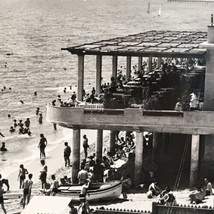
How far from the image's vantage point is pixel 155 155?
38656mm

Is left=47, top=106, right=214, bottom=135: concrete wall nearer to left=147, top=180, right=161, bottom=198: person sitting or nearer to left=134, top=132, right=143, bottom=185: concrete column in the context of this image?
left=134, top=132, right=143, bottom=185: concrete column

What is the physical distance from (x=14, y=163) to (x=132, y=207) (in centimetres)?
2142

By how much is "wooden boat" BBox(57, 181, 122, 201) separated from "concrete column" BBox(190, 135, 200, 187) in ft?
15.6

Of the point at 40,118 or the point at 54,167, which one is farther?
the point at 40,118

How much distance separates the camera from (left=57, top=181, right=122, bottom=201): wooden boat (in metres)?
29.0

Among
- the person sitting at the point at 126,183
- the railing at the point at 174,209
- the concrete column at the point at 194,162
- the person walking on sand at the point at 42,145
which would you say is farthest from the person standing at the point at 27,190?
the person walking on sand at the point at 42,145

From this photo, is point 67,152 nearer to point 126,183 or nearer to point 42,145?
point 42,145

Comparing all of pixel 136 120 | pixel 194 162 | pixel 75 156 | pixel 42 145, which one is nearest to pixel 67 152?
pixel 42 145

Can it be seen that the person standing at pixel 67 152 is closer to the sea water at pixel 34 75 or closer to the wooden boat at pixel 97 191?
the sea water at pixel 34 75

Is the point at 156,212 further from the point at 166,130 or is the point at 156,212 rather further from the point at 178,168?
the point at 178,168

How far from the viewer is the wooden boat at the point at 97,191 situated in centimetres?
2898

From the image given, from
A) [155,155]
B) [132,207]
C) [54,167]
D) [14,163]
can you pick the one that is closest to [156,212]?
[132,207]

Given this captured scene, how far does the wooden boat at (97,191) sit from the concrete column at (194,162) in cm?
474

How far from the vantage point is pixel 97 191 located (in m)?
29.2
